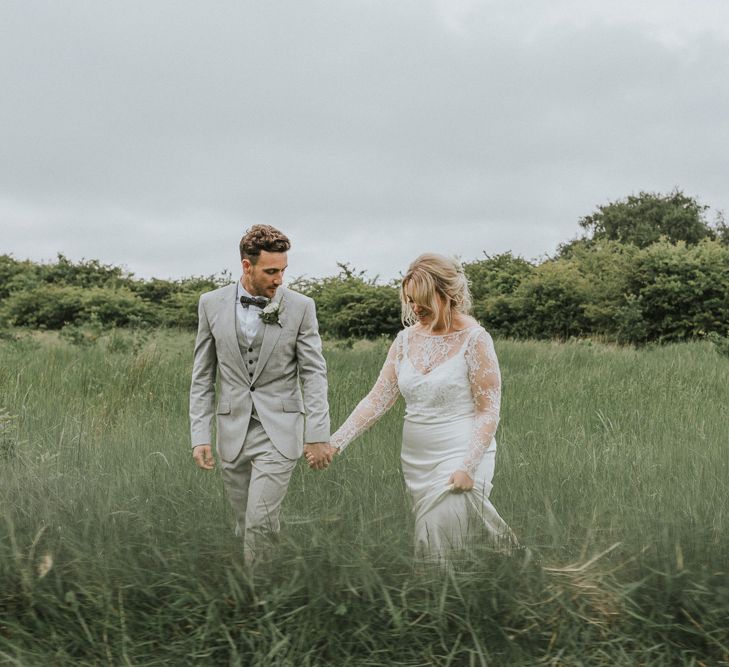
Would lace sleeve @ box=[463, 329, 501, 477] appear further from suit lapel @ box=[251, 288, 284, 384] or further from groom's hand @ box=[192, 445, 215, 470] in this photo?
groom's hand @ box=[192, 445, 215, 470]

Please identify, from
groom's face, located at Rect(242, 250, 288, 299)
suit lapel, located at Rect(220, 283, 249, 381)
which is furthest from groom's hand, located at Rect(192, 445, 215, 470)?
groom's face, located at Rect(242, 250, 288, 299)

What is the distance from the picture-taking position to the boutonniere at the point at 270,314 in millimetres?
3816

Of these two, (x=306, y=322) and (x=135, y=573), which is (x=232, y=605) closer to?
(x=135, y=573)

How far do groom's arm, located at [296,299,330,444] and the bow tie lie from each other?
21 centimetres

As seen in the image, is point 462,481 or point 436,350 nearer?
point 462,481

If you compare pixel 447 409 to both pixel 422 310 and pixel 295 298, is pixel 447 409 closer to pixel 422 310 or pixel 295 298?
pixel 422 310

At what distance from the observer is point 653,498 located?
14.1 ft

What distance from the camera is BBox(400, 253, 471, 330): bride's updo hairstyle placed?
372 cm

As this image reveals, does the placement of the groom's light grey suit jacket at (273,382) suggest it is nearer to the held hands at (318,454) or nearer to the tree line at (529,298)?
the held hands at (318,454)

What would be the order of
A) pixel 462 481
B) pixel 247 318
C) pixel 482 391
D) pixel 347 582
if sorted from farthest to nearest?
pixel 247 318 < pixel 482 391 < pixel 462 481 < pixel 347 582

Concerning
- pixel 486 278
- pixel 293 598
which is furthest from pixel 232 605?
pixel 486 278

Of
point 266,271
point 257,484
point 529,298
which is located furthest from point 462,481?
point 529,298

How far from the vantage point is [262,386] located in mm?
3893

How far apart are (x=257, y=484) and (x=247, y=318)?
0.80 metres
